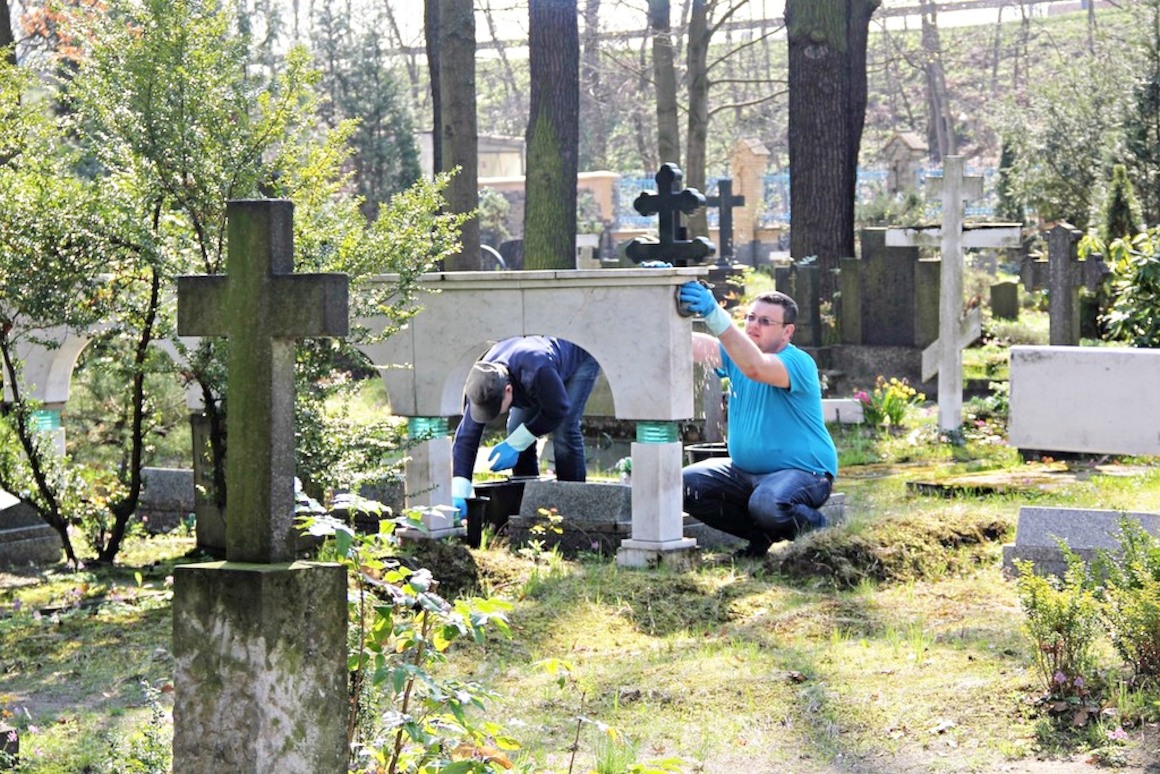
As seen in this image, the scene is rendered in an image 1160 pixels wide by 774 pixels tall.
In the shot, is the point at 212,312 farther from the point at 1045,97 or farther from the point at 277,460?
the point at 1045,97

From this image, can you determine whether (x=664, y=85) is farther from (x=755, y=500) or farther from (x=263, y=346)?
(x=263, y=346)

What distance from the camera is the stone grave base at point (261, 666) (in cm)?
366

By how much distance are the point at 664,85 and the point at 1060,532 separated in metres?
19.5

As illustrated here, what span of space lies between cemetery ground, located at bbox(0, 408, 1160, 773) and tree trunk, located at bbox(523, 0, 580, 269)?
7274mm

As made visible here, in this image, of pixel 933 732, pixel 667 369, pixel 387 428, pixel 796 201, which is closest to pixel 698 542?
pixel 667 369

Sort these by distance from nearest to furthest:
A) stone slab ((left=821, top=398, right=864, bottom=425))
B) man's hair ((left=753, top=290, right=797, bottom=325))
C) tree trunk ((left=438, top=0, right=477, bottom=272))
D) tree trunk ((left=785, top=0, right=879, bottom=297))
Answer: man's hair ((left=753, top=290, right=797, bottom=325)), stone slab ((left=821, top=398, right=864, bottom=425)), tree trunk ((left=438, top=0, right=477, bottom=272)), tree trunk ((left=785, top=0, right=879, bottom=297))

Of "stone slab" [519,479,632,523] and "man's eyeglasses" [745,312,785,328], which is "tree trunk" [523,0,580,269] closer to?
"stone slab" [519,479,632,523]

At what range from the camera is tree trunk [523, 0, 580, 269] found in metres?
16.0

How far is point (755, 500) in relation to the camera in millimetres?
8008

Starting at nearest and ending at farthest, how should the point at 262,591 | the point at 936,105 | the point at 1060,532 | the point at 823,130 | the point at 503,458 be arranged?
the point at 262,591
the point at 1060,532
the point at 503,458
the point at 823,130
the point at 936,105

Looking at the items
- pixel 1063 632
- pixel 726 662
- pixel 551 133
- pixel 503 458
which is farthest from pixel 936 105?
pixel 1063 632

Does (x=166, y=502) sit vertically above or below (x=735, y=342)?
below

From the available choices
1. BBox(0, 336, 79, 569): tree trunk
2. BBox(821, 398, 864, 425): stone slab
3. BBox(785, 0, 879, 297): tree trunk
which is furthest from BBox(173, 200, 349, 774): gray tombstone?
BBox(785, 0, 879, 297): tree trunk

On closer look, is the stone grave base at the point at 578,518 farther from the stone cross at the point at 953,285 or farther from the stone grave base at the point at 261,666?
the stone cross at the point at 953,285
